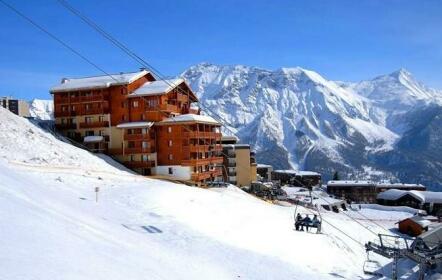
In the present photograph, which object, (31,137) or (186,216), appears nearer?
(186,216)

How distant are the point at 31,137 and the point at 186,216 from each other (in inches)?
999

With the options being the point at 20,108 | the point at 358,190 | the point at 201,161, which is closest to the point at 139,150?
the point at 201,161

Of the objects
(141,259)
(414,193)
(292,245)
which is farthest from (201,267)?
(414,193)

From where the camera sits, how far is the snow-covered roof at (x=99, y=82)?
196 feet

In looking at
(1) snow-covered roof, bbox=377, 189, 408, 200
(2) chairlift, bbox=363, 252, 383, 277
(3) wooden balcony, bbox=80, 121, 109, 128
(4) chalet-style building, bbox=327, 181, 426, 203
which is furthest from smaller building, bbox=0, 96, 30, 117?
(4) chalet-style building, bbox=327, 181, 426, 203

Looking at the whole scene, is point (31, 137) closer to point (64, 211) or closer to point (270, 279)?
point (64, 211)

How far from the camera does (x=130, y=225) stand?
25750 millimetres

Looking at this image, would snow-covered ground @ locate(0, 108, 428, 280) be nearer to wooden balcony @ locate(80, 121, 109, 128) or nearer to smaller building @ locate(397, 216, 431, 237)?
wooden balcony @ locate(80, 121, 109, 128)

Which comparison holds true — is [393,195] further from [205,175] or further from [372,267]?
[372,267]

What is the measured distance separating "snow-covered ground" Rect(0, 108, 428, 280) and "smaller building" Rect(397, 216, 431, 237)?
15.6 metres

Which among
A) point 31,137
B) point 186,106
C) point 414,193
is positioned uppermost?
point 186,106

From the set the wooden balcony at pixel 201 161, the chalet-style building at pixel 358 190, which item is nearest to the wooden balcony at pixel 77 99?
the wooden balcony at pixel 201 161

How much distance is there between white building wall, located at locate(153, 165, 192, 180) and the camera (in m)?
56.6

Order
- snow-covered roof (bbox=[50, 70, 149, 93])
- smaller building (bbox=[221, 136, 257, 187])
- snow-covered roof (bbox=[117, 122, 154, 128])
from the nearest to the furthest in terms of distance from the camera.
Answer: snow-covered roof (bbox=[117, 122, 154, 128])
snow-covered roof (bbox=[50, 70, 149, 93])
smaller building (bbox=[221, 136, 257, 187])
